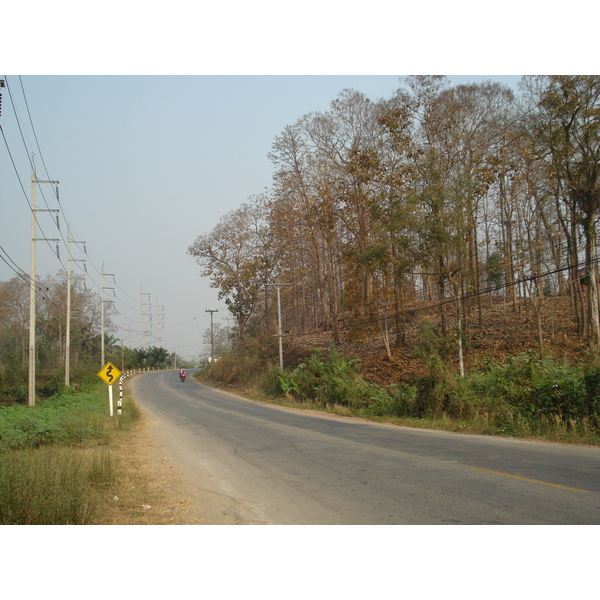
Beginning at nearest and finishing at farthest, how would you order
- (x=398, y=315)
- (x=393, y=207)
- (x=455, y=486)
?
(x=455, y=486), (x=393, y=207), (x=398, y=315)

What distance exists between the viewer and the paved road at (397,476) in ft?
22.0

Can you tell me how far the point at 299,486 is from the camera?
869 cm

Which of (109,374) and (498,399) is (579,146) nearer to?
(498,399)

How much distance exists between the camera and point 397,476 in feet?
29.2

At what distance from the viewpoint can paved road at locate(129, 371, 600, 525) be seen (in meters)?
6.70

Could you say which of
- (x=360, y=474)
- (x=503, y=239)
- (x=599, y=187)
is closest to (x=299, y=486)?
(x=360, y=474)

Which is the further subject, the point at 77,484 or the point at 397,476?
the point at 397,476

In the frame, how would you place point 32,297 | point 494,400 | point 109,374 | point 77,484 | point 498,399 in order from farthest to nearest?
1. point 32,297
2. point 109,374
3. point 494,400
4. point 498,399
5. point 77,484

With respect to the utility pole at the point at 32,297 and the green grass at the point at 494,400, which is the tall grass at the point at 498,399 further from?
the utility pole at the point at 32,297

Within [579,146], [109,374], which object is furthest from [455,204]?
[109,374]

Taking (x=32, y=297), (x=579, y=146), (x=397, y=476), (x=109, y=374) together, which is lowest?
(x=397, y=476)

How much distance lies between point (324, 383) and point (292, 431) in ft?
45.4

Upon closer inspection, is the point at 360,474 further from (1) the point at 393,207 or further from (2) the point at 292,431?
(1) the point at 393,207

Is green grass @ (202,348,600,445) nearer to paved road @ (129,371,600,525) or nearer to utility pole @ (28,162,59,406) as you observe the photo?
paved road @ (129,371,600,525)
